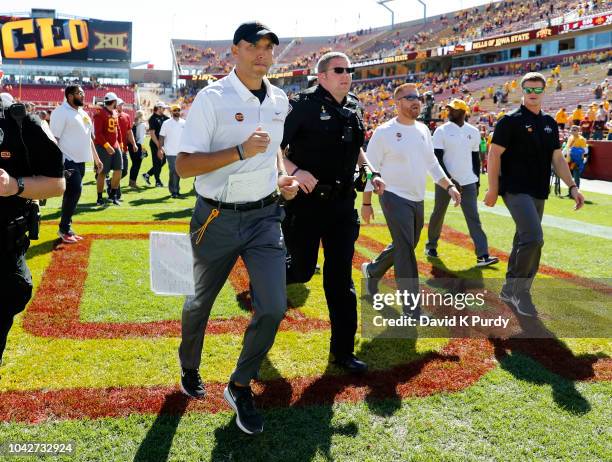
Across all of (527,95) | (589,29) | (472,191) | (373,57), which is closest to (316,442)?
(527,95)

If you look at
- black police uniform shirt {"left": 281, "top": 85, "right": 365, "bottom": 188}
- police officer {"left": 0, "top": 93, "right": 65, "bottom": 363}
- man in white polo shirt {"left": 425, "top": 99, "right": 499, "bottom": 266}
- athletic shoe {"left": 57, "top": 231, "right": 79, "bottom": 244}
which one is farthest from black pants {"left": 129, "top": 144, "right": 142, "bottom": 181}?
police officer {"left": 0, "top": 93, "right": 65, "bottom": 363}

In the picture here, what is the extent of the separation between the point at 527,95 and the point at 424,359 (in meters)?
2.59

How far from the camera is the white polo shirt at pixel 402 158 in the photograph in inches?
200

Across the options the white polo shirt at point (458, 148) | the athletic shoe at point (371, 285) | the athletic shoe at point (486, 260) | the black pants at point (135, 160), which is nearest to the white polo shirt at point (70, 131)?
the athletic shoe at point (371, 285)

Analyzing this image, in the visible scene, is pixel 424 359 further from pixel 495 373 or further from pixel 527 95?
pixel 527 95

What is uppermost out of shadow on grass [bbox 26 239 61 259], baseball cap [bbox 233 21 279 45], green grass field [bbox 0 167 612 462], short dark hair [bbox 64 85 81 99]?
short dark hair [bbox 64 85 81 99]

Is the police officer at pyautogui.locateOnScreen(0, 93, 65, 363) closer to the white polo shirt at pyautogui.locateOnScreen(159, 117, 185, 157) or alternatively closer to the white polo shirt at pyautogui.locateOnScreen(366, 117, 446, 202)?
the white polo shirt at pyautogui.locateOnScreen(366, 117, 446, 202)

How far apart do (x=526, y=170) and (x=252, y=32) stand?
125 inches

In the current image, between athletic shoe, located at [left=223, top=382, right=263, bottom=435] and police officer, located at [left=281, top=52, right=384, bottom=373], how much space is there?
98 centimetres

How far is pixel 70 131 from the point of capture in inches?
316

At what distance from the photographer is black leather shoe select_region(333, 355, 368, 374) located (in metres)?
3.94

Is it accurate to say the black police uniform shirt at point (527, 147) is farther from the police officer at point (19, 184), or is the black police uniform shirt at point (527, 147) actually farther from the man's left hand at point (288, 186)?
the police officer at point (19, 184)

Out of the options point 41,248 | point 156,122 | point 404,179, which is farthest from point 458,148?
point 156,122

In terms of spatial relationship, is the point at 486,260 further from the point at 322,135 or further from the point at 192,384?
the point at 192,384
